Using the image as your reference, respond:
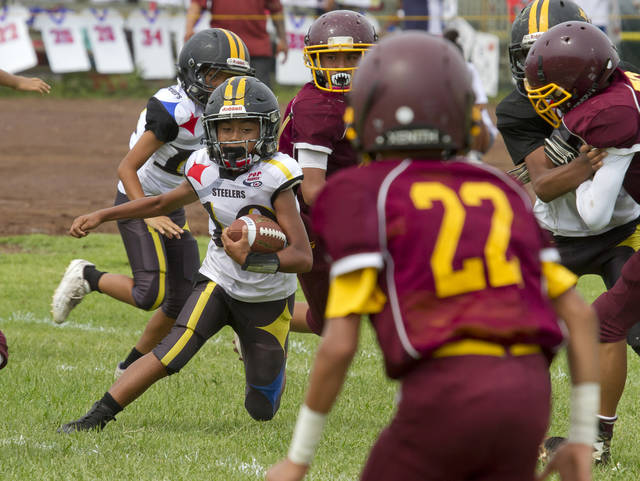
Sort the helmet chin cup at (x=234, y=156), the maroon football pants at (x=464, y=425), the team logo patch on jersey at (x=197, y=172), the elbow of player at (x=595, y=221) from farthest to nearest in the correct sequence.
Answer: the team logo patch on jersey at (x=197, y=172)
the helmet chin cup at (x=234, y=156)
the elbow of player at (x=595, y=221)
the maroon football pants at (x=464, y=425)

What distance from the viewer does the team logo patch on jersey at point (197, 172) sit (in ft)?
15.9

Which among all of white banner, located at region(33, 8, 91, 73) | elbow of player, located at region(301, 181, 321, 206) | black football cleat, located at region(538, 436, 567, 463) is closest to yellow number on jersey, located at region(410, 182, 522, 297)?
black football cleat, located at region(538, 436, 567, 463)

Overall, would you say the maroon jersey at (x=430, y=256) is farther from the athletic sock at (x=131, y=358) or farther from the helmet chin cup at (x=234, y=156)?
the athletic sock at (x=131, y=358)

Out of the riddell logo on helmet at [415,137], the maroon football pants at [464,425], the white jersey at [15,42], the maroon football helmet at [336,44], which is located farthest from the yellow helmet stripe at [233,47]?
the white jersey at [15,42]

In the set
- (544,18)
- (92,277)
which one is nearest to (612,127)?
(544,18)

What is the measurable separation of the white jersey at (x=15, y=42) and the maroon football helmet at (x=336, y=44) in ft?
41.6

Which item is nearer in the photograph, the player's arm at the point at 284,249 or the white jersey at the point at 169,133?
the player's arm at the point at 284,249

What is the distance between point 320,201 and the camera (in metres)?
2.49

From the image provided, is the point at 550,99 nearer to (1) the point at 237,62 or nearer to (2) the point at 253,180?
(2) the point at 253,180

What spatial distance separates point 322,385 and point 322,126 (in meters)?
2.96

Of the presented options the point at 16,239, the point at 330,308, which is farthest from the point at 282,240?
the point at 16,239

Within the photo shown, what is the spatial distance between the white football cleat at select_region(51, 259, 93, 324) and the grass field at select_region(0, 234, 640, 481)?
0.23 m

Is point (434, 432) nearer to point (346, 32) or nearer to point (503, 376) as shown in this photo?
point (503, 376)

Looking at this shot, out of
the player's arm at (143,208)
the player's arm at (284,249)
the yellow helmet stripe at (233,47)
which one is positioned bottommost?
the player's arm at (284,249)
